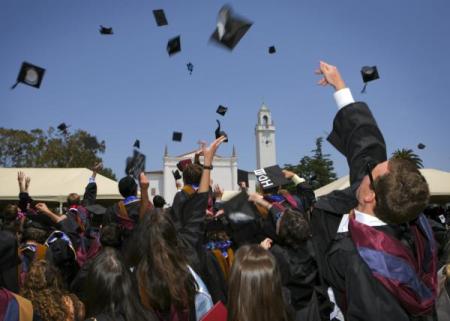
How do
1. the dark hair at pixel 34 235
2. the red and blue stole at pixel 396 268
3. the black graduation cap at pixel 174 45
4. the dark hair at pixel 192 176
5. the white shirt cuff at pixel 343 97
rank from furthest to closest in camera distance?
the black graduation cap at pixel 174 45, the dark hair at pixel 34 235, the dark hair at pixel 192 176, the white shirt cuff at pixel 343 97, the red and blue stole at pixel 396 268

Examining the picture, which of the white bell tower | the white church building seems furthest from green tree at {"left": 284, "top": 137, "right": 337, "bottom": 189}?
the white bell tower

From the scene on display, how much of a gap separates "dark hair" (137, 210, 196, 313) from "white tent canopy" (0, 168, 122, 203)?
1399 cm

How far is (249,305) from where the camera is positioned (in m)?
2.14

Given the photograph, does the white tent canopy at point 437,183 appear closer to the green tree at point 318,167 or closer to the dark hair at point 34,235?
the dark hair at point 34,235

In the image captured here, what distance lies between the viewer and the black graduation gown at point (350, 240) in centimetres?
153

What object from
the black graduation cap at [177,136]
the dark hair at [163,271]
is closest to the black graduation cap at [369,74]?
the dark hair at [163,271]

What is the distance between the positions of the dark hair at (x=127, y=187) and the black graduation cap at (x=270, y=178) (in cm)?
158

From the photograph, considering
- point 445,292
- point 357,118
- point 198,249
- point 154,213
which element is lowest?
point 445,292

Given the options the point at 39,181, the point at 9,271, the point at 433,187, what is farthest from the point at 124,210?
the point at 39,181

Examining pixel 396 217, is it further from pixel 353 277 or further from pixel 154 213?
pixel 154 213

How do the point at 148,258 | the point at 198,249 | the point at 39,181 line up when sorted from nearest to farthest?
the point at 148,258 → the point at 198,249 → the point at 39,181

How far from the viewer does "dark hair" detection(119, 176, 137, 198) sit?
4473 millimetres

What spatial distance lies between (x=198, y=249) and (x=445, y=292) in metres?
1.67

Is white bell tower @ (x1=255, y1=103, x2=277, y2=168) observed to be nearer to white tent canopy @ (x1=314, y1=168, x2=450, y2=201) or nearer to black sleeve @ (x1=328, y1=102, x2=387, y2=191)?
white tent canopy @ (x1=314, y1=168, x2=450, y2=201)
